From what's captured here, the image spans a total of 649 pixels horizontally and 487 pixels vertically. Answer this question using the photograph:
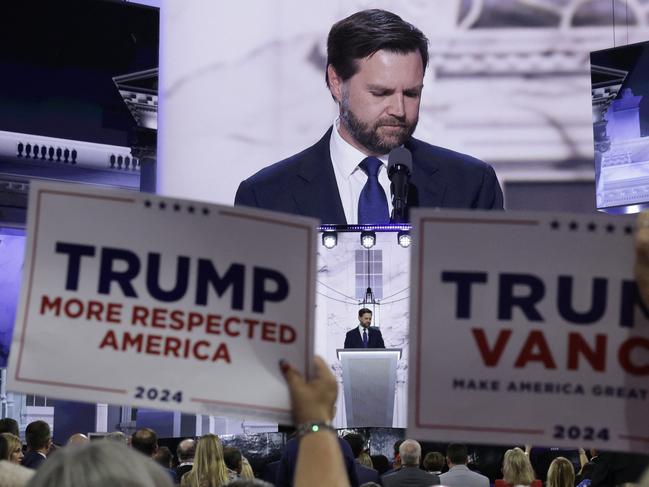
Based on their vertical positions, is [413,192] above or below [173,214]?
above

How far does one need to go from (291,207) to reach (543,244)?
10653 millimetres

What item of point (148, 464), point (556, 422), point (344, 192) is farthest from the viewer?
point (344, 192)

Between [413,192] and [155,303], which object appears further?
[413,192]

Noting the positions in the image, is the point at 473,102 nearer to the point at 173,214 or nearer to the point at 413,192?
the point at 413,192

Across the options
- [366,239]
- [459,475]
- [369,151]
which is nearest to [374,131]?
[369,151]

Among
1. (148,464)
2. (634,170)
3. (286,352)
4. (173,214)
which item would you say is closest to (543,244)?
(286,352)

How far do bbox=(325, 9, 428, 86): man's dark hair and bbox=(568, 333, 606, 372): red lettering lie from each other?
11.1m

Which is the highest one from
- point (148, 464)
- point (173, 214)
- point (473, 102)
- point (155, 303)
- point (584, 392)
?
point (473, 102)

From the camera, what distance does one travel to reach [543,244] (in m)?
2.39

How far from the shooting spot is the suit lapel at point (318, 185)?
12938 millimetres

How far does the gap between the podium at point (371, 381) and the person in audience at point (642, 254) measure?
881 centimetres

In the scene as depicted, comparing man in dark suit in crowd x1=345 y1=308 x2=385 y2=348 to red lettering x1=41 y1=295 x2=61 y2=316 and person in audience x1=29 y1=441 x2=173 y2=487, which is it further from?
person in audience x1=29 y1=441 x2=173 y2=487

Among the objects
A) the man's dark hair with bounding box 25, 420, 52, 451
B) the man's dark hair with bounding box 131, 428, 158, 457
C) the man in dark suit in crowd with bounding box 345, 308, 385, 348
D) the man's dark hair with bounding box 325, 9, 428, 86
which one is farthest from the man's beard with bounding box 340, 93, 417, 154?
the man's dark hair with bounding box 25, 420, 52, 451

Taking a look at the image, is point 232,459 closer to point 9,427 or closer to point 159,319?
point 9,427
